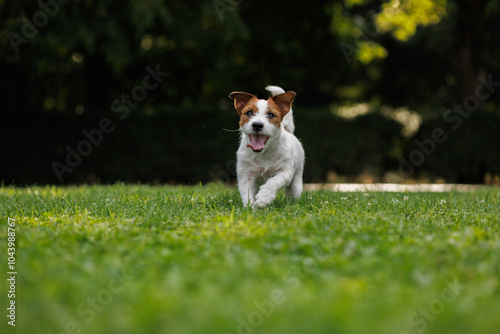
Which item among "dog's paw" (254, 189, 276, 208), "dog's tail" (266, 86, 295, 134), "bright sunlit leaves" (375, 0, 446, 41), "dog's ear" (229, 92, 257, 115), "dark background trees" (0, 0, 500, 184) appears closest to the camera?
"dog's paw" (254, 189, 276, 208)

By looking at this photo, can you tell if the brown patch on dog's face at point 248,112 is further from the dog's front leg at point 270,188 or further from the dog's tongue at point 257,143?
the dog's front leg at point 270,188

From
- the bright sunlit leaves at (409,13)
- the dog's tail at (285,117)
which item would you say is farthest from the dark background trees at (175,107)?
the dog's tail at (285,117)

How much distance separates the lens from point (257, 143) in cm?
627

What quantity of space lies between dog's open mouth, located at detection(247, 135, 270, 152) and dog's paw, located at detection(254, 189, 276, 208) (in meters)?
0.49

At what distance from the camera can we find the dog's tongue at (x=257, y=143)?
20.5 feet

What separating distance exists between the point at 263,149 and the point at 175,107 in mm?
10447

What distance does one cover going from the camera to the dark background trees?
14180mm

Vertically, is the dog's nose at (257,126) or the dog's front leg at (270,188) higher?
the dog's nose at (257,126)

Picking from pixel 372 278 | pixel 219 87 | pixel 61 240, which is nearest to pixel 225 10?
pixel 219 87

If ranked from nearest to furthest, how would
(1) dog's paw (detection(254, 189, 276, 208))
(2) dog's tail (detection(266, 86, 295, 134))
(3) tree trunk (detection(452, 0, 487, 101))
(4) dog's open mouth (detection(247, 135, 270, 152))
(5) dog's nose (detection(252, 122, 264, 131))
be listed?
(1) dog's paw (detection(254, 189, 276, 208)) → (5) dog's nose (detection(252, 122, 264, 131)) → (4) dog's open mouth (detection(247, 135, 270, 152)) → (2) dog's tail (detection(266, 86, 295, 134)) → (3) tree trunk (detection(452, 0, 487, 101))

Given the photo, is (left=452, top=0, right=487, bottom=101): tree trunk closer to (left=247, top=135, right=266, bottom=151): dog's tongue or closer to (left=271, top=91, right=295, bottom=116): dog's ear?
(left=271, top=91, right=295, bottom=116): dog's ear

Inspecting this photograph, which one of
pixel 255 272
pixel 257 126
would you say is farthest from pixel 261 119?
pixel 255 272

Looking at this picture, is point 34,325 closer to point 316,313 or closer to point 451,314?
point 316,313

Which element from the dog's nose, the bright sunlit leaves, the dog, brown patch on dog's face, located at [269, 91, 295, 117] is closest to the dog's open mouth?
the dog
